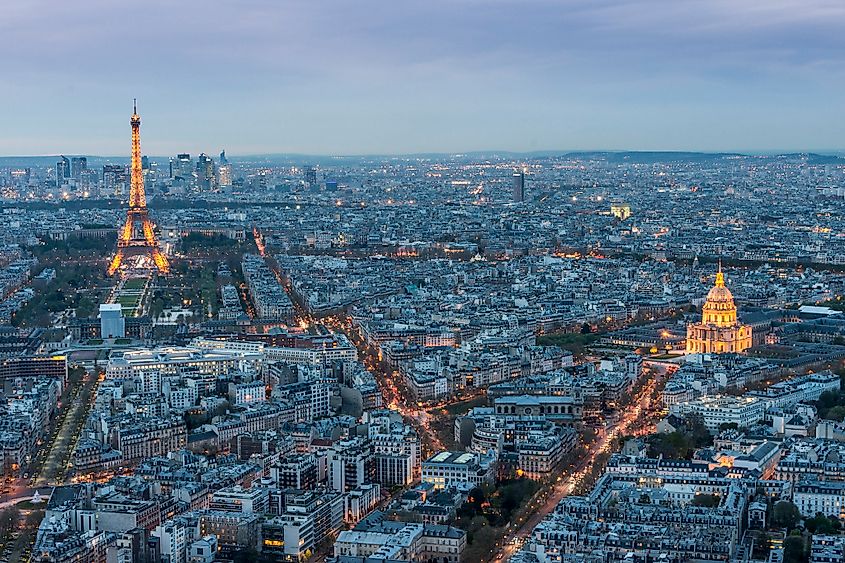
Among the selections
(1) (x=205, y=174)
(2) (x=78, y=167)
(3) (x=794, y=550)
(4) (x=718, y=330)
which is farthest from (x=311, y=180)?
(3) (x=794, y=550)

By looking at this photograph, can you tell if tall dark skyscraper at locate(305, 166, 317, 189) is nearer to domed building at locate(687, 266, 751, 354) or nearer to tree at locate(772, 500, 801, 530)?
domed building at locate(687, 266, 751, 354)

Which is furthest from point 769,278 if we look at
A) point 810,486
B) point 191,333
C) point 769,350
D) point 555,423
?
point 810,486

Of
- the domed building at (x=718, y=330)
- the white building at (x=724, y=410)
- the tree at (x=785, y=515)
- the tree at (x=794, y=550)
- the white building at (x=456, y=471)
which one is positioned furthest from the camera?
the domed building at (x=718, y=330)

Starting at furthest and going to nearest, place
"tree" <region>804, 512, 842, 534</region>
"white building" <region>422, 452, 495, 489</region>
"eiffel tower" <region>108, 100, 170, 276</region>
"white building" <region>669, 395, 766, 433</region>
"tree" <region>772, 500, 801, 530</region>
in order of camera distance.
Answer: "eiffel tower" <region>108, 100, 170, 276</region> → "white building" <region>669, 395, 766, 433</region> → "white building" <region>422, 452, 495, 489</region> → "tree" <region>772, 500, 801, 530</region> → "tree" <region>804, 512, 842, 534</region>

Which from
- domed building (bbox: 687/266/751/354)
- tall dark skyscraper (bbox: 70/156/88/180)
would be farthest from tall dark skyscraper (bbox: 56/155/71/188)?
domed building (bbox: 687/266/751/354)

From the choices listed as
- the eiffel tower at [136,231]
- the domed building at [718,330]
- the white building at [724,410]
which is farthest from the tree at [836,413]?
the eiffel tower at [136,231]

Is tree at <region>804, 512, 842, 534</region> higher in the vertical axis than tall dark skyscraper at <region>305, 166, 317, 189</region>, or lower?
lower

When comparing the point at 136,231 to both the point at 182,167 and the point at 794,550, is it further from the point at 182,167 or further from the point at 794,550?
the point at 182,167

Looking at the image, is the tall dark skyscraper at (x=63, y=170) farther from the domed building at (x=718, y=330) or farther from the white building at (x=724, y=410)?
the white building at (x=724, y=410)
